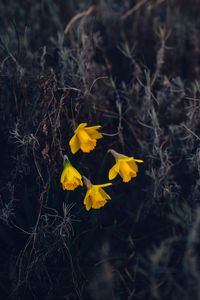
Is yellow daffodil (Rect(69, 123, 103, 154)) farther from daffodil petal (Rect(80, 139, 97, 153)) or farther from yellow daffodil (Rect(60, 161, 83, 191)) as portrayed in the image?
yellow daffodil (Rect(60, 161, 83, 191))

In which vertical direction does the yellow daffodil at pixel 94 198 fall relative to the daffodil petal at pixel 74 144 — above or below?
below

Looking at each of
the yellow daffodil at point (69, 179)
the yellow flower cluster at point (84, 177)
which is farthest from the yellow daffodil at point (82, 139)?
the yellow daffodil at point (69, 179)

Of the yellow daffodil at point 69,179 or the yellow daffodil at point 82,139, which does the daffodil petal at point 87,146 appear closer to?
the yellow daffodil at point 82,139

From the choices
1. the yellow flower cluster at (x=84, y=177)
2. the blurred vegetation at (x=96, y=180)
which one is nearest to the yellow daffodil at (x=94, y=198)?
the yellow flower cluster at (x=84, y=177)

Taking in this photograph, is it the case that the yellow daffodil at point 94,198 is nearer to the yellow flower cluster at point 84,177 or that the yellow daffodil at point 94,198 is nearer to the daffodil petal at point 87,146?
the yellow flower cluster at point 84,177

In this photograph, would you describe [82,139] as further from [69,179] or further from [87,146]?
[69,179]

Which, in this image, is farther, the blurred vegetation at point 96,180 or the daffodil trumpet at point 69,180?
the blurred vegetation at point 96,180

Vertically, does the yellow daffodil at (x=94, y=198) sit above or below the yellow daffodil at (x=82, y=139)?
below
